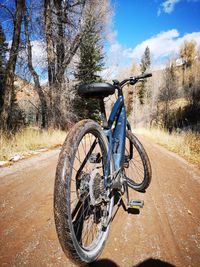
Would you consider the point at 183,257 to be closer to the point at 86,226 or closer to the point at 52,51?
the point at 86,226

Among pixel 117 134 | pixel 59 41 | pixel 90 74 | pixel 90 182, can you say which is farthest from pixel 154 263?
pixel 90 74

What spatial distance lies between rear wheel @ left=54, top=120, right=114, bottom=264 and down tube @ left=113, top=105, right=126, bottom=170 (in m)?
0.28

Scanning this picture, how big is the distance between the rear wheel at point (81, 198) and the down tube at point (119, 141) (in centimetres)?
28

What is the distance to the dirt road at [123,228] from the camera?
149 centimetres

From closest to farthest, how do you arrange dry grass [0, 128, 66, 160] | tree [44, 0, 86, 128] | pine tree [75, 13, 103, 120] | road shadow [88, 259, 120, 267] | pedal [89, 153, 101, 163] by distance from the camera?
road shadow [88, 259, 120, 267] < pedal [89, 153, 101, 163] < dry grass [0, 128, 66, 160] < tree [44, 0, 86, 128] < pine tree [75, 13, 103, 120]

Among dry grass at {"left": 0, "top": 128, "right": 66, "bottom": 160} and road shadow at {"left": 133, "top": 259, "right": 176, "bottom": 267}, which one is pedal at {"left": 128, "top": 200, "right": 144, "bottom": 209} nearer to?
road shadow at {"left": 133, "top": 259, "right": 176, "bottom": 267}

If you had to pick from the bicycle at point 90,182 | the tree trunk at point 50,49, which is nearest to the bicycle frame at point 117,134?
the bicycle at point 90,182

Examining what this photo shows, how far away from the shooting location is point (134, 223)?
197 centimetres

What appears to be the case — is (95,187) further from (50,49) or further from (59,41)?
(59,41)

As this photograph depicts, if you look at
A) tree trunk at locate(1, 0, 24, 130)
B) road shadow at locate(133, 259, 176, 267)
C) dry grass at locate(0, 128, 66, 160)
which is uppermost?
tree trunk at locate(1, 0, 24, 130)

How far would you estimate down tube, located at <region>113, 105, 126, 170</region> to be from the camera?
207cm

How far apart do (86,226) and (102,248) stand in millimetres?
369

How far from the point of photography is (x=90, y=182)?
146cm

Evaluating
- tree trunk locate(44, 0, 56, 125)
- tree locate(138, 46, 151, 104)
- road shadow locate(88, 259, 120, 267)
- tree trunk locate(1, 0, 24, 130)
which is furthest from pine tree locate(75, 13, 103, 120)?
tree locate(138, 46, 151, 104)
